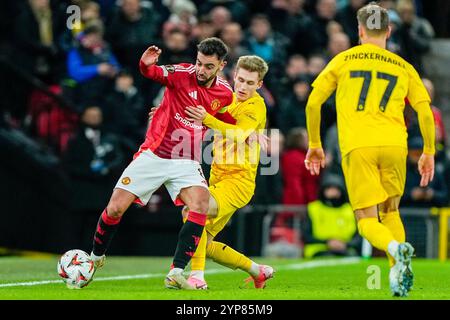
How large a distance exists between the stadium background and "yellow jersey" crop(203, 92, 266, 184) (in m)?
6.55

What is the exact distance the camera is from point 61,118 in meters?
17.6

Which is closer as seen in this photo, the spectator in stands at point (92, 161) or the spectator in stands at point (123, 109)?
the spectator in stands at point (92, 161)

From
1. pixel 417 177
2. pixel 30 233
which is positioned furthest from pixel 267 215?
pixel 30 233

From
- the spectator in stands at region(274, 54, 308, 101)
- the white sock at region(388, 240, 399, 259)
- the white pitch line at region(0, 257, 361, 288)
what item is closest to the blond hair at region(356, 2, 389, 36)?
the white sock at region(388, 240, 399, 259)

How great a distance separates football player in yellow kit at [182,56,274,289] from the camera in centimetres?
1023

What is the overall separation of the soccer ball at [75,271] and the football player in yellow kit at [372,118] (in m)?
1.93

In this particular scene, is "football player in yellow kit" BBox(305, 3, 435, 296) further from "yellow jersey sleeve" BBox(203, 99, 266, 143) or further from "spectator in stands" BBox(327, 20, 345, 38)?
"spectator in stands" BBox(327, 20, 345, 38)

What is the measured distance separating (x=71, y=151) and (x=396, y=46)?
17.9 feet

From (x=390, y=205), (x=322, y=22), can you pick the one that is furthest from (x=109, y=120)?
→ (x=390, y=205)

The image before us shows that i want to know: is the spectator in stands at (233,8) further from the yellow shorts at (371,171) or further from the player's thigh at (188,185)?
the yellow shorts at (371,171)

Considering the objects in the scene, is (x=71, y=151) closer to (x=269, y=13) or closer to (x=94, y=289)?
(x=269, y=13)

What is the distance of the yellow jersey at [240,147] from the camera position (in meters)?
10.2

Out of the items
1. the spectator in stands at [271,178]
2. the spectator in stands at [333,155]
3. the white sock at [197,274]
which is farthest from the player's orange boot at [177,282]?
the spectator in stands at [333,155]

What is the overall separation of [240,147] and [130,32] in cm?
866
